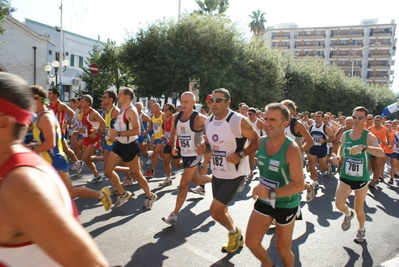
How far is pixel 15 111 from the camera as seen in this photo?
1.32m

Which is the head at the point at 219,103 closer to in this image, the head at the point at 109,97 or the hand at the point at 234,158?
the hand at the point at 234,158

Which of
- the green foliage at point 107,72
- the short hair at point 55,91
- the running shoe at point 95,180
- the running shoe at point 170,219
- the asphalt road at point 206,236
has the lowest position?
the asphalt road at point 206,236

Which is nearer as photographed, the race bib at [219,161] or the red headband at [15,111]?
the red headband at [15,111]

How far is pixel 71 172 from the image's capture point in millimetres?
9375

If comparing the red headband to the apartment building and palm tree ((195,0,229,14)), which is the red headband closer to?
palm tree ((195,0,229,14))

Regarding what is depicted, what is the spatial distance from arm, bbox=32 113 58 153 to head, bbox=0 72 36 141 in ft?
10.2

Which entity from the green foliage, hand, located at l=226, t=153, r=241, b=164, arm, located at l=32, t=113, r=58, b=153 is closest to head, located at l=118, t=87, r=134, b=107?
arm, located at l=32, t=113, r=58, b=153

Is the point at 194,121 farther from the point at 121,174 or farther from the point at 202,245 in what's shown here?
the point at 121,174

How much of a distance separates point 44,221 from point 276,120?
8.89 ft

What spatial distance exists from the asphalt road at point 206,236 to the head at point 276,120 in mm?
1754

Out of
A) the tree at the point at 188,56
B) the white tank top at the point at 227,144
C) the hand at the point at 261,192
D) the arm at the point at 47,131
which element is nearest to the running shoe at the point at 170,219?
the white tank top at the point at 227,144

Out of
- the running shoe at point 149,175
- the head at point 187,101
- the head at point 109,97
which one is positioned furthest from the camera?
the running shoe at point 149,175

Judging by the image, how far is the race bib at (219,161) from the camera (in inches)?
180

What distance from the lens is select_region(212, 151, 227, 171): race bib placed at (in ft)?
15.0
